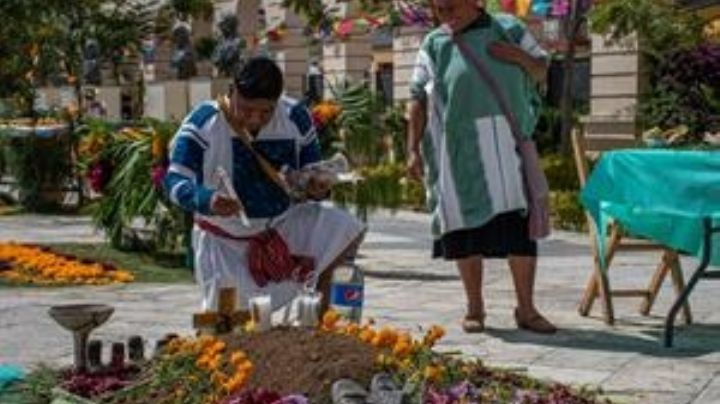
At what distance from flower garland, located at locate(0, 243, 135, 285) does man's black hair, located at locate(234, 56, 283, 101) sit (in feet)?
16.4

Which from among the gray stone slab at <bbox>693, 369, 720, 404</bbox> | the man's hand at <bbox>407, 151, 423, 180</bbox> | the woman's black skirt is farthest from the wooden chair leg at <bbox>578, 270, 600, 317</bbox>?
the gray stone slab at <bbox>693, 369, 720, 404</bbox>

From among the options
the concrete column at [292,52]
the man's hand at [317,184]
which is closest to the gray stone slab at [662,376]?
the man's hand at [317,184]

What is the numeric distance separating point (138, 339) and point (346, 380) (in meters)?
1.28

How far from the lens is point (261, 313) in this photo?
5234mm

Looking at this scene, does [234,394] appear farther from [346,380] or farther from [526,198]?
[526,198]

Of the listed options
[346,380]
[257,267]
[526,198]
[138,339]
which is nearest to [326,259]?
[257,267]

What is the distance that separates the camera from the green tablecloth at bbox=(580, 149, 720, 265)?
6926 millimetres

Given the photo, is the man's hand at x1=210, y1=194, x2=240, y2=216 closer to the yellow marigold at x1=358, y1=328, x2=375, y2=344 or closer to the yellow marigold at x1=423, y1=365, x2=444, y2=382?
the yellow marigold at x1=358, y1=328, x2=375, y2=344

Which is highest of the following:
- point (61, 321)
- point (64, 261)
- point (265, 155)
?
point (265, 155)

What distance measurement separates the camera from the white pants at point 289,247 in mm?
5828

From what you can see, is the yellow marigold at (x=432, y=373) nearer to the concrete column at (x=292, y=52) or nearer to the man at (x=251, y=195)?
the man at (x=251, y=195)

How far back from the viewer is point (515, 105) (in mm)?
7340

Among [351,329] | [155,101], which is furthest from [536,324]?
Result: [155,101]

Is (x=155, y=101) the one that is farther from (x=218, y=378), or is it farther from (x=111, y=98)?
(x=218, y=378)
